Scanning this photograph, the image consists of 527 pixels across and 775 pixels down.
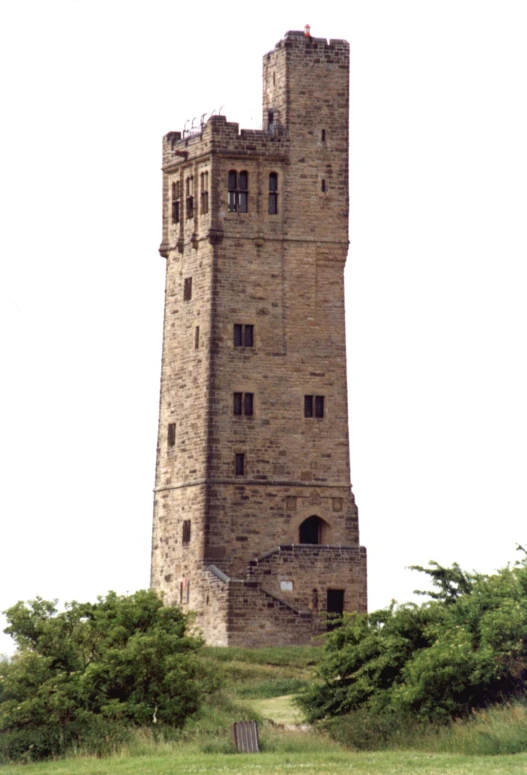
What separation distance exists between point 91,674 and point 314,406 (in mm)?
26077

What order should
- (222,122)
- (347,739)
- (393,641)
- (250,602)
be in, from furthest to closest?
(222,122), (250,602), (393,641), (347,739)

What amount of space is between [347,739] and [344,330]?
2826 cm

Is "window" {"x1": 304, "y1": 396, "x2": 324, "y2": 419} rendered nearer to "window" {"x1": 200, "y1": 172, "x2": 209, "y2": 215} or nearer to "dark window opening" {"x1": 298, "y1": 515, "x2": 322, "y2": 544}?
"dark window opening" {"x1": 298, "y1": 515, "x2": 322, "y2": 544}

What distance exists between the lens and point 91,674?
134ft

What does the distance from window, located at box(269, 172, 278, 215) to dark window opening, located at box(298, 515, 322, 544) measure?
10176mm

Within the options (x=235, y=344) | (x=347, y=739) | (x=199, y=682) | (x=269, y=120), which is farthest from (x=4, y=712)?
(x=269, y=120)

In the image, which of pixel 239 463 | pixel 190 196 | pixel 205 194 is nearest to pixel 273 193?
pixel 205 194

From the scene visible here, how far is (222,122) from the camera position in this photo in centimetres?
6625

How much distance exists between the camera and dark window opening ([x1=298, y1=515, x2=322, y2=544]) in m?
65.9

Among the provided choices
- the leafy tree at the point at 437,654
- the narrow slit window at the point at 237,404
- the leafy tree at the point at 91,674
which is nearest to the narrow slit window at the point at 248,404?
the narrow slit window at the point at 237,404

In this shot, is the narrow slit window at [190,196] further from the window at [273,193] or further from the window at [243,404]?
the window at [243,404]

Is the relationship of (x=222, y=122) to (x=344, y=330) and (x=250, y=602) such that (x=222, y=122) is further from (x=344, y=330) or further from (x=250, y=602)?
(x=250, y=602)

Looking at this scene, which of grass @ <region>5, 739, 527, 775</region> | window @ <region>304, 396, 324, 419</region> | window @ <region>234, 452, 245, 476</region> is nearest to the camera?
grass @ <region>5, 739, 527, 775</region>

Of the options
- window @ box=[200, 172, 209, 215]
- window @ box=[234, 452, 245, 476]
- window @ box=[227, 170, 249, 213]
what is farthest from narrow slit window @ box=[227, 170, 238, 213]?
window @ box=[234, 452, 245, 476]
